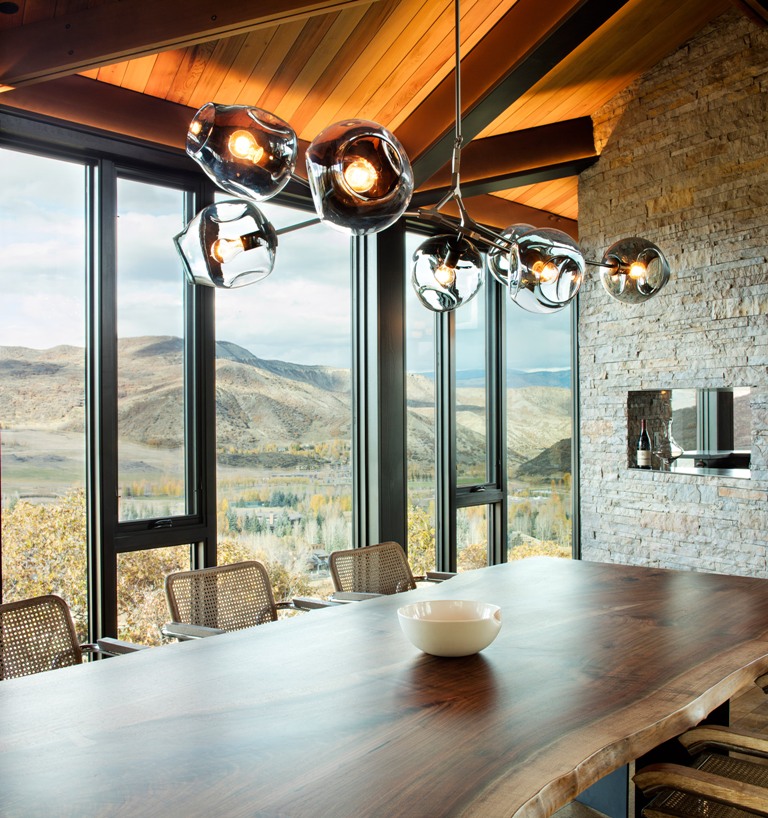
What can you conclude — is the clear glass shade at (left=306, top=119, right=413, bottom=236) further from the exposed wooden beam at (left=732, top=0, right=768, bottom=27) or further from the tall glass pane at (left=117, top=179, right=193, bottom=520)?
the exposed wooden beam at (left=732, top=0, right=768, bottom=27)

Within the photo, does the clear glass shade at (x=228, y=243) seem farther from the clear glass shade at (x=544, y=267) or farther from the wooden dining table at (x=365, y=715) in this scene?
the wooden dining table at (x=365, y=715)

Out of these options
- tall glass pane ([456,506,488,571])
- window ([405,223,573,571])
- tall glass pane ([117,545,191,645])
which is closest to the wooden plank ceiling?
window ([405,223,573,571])

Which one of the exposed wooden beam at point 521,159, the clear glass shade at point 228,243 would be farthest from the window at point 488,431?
the clear glass shade at point 228,243

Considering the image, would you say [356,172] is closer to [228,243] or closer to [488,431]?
[228,243]

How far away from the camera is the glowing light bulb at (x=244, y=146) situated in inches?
72.9

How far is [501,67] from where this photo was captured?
3.42 m

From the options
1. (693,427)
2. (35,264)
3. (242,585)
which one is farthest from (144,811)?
(693,427)

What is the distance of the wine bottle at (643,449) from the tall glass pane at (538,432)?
84cm

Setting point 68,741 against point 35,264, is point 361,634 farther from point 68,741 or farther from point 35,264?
point 35,264

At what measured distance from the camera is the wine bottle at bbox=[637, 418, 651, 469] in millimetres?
4895

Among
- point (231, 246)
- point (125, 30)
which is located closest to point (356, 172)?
point (231, 246)

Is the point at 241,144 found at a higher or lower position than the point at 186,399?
higher

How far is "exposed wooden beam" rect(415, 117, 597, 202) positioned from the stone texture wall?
17 centimetres

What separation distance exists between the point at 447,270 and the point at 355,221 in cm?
86
